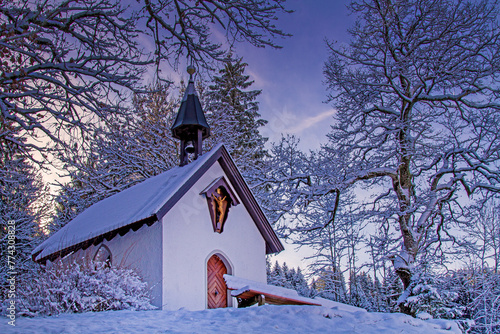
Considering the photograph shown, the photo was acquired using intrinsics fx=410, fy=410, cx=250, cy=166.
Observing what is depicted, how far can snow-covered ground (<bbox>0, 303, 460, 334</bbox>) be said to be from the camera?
6.05 m

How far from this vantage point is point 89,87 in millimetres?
6484

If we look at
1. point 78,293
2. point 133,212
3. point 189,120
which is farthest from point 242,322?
point 189,120

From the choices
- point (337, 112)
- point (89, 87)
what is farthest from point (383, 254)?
point (89, 87)

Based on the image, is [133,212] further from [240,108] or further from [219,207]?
[240,108]

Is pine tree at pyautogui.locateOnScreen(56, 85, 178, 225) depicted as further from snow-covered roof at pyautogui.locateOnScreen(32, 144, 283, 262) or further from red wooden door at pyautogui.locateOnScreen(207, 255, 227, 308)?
red wooden door at pyautogui.locateOnScreen(207, 255, 227, 308)

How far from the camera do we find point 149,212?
35.1 ft

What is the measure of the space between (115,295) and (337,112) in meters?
10.4

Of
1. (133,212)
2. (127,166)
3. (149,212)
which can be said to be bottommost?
(149,212)

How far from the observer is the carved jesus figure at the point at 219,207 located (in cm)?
1284

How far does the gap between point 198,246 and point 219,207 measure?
4.85ft

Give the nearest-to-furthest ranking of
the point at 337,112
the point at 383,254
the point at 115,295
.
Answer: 1. the point at 115,295
2. the point at 383,254
3. the point at 337,112

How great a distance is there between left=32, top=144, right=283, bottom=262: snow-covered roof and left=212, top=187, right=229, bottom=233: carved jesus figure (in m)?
0.91

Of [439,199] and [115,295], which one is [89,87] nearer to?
[115,295]

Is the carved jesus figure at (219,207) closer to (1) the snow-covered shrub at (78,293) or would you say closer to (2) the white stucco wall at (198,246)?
(2) the white stucco wall at (198,246)
